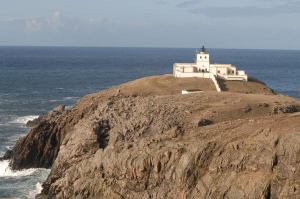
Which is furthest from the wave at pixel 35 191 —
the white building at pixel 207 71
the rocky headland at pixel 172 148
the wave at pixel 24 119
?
the white building at pixel 207 71

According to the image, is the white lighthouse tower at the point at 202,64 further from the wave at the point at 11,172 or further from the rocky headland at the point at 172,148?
the wave at the point at 11,172

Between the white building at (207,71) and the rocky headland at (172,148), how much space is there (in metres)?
14.1

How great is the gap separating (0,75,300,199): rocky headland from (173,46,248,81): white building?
1406 centimetres

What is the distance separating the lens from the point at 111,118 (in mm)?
53094

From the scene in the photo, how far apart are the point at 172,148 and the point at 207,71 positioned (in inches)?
1500

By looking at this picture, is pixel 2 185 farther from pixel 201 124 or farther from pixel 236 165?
pixel 236 165

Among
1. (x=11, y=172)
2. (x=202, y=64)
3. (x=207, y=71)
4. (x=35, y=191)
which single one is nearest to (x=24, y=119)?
(x=11, y=172)

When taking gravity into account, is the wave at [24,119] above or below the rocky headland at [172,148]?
below

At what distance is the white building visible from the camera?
2876 inches

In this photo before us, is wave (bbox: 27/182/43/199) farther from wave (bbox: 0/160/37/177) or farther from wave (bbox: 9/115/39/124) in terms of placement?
wave (bbox: 9/115/39/124)

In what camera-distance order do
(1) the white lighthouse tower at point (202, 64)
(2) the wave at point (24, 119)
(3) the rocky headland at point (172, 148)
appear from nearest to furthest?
(3) the rocky headland at point (172, 148)
(1) the white lighthouse tower at point (202, 64)
(2) the wave at point (24, 119)

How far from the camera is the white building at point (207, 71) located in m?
73.1

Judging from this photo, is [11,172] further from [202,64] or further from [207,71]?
[202,64]

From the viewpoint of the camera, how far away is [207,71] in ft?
256
